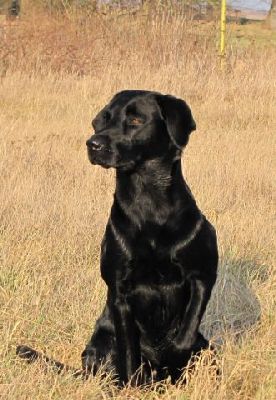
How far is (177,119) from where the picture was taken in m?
3.33

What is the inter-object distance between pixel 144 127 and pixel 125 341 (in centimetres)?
90

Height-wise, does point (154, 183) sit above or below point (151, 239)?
above

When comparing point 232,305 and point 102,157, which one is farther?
point 232,305

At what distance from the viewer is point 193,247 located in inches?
129

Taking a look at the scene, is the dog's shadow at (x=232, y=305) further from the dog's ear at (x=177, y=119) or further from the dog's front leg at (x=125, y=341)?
the dog's ear at (x=177, y=119)

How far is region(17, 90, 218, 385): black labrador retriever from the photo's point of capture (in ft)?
10.7

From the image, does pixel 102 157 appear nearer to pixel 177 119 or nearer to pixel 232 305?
pixel 177 119

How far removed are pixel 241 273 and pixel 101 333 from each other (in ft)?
4.60

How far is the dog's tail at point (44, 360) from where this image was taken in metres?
3.38

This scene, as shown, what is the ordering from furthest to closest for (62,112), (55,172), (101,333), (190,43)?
(190,43)
(62,112)
(55,172)
(101,333)

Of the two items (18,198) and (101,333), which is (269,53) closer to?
(18,198)

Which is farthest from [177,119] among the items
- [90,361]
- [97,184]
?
[97,184]

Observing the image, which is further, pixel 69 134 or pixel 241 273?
pixel 69 134

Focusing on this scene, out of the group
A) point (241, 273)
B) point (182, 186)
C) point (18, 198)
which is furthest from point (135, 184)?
point (18, 198)
